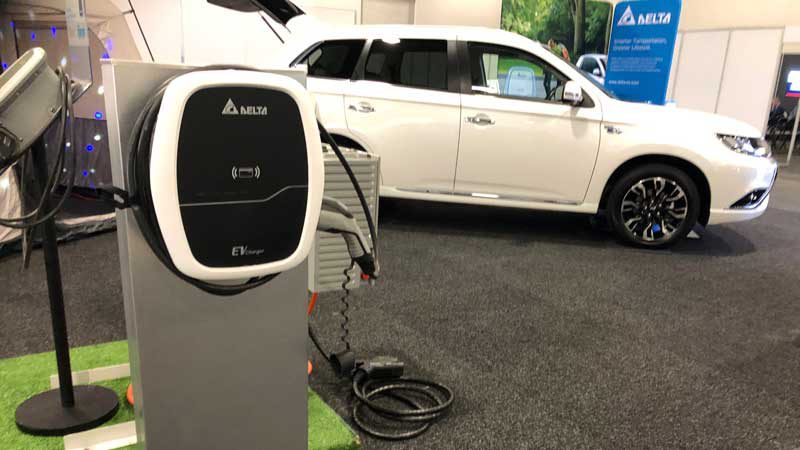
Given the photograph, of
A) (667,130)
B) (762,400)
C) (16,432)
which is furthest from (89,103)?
(762,400)

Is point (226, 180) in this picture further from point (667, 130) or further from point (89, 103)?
point (89, 103)

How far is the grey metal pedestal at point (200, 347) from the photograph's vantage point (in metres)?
0.94

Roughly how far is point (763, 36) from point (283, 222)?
10.2 metres

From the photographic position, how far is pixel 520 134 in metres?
4.07

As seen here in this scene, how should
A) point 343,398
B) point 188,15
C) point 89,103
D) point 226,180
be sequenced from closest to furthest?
1. point 226,180
2. point 343,398
3. point 89,103
4. point 188,15

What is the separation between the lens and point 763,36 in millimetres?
8789

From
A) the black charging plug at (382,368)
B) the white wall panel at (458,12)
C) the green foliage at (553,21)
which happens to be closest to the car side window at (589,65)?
the green foliage at (553,21)

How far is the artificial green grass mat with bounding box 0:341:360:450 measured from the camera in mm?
1741

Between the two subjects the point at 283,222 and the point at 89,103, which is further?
the point at 89,103

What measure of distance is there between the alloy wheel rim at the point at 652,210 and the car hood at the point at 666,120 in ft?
1.34

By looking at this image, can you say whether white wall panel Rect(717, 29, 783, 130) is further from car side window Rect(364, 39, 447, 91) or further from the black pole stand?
the black pole stand

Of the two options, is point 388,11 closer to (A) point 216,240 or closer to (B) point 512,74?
(B) point 512,74

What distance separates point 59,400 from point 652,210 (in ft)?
12.5

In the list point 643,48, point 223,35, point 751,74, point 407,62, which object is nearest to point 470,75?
point 407,62
